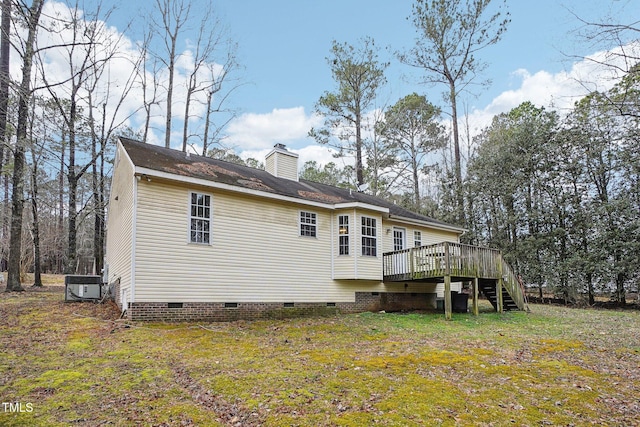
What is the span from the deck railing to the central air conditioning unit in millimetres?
10417

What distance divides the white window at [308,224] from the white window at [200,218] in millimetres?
3383

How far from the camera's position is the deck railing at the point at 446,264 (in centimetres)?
1304

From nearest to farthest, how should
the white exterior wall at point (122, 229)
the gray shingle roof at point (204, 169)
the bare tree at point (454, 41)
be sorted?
the white exterior wall at point (122, 229)
the gray shingle roof at point (204, 169)
the bare tree at point (454, 41)

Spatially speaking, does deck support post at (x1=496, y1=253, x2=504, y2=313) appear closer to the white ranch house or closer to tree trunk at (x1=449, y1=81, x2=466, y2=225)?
the white ranch house

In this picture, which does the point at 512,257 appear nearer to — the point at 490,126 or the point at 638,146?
the point at 638,146

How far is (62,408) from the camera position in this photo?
468cm

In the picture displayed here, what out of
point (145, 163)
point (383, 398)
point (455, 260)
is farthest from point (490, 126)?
point (383, 398)

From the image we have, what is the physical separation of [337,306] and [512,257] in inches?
492

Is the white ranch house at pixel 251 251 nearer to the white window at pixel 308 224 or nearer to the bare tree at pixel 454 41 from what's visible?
the white window at pixel 308 224

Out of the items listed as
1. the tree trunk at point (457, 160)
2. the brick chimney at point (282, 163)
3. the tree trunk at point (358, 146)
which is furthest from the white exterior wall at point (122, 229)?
the tree trunk at point (457, 160)

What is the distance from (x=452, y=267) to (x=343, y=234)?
12.9ft

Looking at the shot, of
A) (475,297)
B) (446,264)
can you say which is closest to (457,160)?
(475,297)

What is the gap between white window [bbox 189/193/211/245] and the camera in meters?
10.8

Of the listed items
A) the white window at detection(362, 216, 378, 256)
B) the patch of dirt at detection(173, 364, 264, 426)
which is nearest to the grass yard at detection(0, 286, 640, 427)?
the patch of dirt at detection(173, 364, 264, 426)
